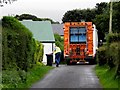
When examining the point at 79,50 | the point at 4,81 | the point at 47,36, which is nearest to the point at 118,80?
the point at 4,81

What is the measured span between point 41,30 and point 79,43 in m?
15.2

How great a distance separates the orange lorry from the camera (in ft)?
126

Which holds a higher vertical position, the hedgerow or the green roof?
the green roof

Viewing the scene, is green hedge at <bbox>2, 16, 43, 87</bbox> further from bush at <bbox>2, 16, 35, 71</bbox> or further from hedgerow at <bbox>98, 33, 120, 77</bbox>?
hedgerow at <bbox>98, 33, 120, 77</bbox>

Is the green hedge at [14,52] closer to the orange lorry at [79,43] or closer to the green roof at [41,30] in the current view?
the orange lorry at [79,43]

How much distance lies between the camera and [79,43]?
38.7m

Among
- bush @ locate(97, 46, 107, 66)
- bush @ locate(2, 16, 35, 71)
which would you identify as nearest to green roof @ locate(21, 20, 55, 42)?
bush @ locate(97, 46, 107, 66)

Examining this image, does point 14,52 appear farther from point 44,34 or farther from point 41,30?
point 41,30

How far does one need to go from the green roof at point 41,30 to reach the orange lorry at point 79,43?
35.8ft

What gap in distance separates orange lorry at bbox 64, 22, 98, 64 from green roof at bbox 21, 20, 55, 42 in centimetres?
1090

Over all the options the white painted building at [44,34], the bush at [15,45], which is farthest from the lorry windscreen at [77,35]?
the bush at [15,45]

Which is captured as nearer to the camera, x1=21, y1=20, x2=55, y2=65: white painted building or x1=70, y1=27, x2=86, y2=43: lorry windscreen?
x1=70, y1=27, x2=86, y2=43: lorry windscreen

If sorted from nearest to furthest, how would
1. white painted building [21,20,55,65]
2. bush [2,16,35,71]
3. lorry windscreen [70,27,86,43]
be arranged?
bush [2,16,35,71]
lorry windscreen [70,27,86,43]
white painted building [21,20,55,65]

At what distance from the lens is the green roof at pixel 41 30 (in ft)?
166
